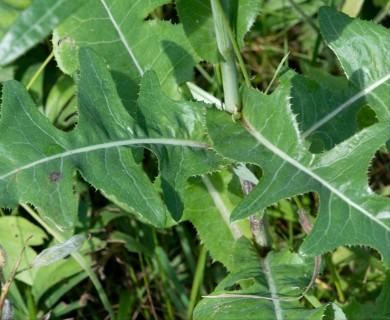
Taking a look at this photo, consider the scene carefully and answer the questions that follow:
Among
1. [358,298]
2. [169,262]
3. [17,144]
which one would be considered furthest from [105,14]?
[358,298]

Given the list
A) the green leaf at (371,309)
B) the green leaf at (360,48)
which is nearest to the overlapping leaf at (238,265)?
the green leaf at (371,309)

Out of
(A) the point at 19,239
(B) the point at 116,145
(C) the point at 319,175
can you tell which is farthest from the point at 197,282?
(C) the point at 319,175

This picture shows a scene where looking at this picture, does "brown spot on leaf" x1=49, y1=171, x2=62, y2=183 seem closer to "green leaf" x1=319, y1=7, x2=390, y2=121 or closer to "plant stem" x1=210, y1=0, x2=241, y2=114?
"plant stem" x1=210, y1=0, x2=241, y2=114

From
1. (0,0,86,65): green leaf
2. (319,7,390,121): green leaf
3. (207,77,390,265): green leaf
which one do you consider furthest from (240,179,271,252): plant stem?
(0,0,86,65): green leaf

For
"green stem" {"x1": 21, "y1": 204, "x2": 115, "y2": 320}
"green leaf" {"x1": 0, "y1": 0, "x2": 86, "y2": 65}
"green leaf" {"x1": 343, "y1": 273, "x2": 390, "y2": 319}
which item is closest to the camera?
"green leaf" {"x1": 0, "y1": 0, "x2": 86, "y2": 65}

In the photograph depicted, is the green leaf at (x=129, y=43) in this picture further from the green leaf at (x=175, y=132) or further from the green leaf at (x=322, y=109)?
the green leaf at (x=322, y=109)

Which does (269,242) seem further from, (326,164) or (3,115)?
(3,115)
